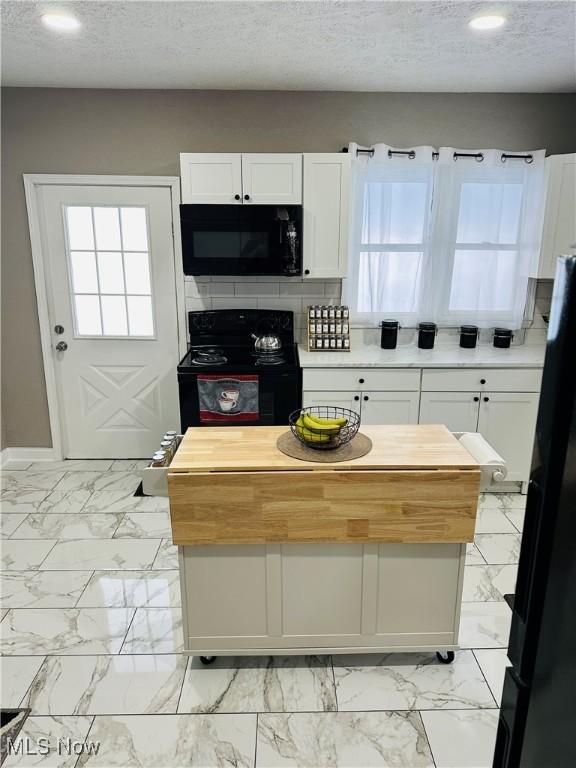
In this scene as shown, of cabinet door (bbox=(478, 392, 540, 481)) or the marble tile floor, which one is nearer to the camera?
the marble tile floor

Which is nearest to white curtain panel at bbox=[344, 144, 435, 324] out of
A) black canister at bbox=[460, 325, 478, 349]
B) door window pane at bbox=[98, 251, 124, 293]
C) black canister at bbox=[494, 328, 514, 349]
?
black canister at bbox=[460, 325, 478, 349]

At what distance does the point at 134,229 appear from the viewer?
3.83 m

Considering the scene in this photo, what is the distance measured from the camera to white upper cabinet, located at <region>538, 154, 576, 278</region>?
11.4 ft

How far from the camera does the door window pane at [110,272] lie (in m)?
3.88

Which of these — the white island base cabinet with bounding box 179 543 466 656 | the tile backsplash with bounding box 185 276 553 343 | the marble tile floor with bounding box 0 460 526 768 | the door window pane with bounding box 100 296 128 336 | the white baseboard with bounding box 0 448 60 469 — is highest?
the tile backsplash with bounding box 185 276 553 343

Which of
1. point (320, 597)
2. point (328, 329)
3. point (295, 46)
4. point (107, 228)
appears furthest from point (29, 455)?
point (295, 46)

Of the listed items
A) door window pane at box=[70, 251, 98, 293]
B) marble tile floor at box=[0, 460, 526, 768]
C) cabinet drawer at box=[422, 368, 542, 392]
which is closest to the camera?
marble tile floor at box=[0, 460, 526, 768]

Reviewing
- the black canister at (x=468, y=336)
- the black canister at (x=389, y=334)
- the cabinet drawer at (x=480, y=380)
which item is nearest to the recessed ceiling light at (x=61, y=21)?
the black canister at (x=389, y=334)

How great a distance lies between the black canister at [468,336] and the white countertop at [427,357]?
0.05m

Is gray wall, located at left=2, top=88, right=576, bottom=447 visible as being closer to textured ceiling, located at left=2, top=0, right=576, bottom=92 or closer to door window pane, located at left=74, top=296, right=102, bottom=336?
textured ceiling, located at left=2, top=0, right=576, bottom=92

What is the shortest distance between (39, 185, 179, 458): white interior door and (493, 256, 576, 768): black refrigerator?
348 cm

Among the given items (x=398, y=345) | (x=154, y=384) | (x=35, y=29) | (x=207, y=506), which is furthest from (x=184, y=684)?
(x=35, y=29)

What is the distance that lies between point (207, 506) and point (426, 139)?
10.1 ft

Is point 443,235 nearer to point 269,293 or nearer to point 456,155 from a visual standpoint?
point 456,155
